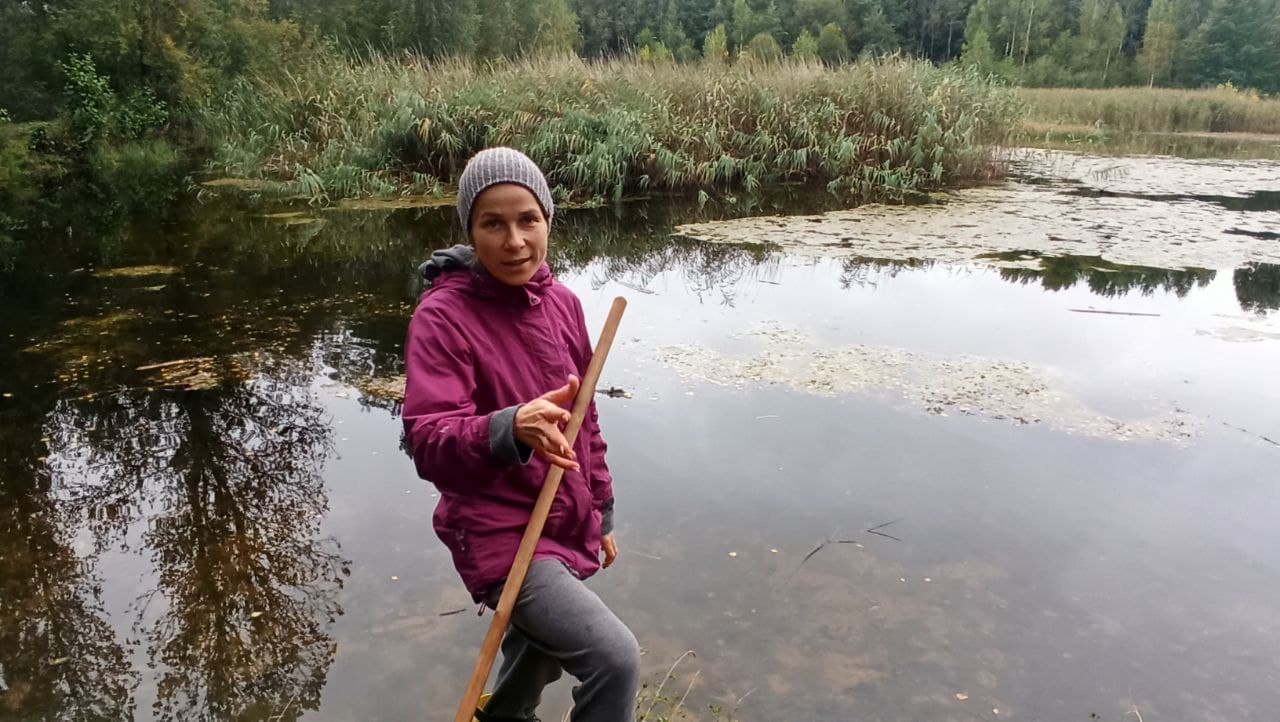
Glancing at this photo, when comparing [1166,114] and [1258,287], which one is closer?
[1258,287]

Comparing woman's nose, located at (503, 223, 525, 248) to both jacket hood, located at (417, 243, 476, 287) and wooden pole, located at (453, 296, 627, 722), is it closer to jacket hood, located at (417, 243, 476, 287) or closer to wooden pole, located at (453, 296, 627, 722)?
jacket hood, located at (417, 243, 476, 287)

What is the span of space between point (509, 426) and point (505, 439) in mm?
20

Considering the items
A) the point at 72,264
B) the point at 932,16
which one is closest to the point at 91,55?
the point at 72,264

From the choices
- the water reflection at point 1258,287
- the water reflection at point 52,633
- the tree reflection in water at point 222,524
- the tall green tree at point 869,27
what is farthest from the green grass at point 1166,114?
the tall green tree at point 869,27

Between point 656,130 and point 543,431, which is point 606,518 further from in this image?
point 656,130

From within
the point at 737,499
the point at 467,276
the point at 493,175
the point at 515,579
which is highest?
the point at 493,175

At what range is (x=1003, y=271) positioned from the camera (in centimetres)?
594

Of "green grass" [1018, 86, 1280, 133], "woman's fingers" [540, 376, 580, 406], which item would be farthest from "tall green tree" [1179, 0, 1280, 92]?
"woman's fingers" [540, 376, 580, 406]

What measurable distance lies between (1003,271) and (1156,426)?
2.67 m

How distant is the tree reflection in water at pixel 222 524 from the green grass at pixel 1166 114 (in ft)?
72.7

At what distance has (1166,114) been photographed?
2177 cm

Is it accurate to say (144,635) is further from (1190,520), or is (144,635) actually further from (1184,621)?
(1190,520)

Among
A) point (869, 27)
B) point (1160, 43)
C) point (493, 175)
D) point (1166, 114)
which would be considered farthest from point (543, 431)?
point (869, 27)

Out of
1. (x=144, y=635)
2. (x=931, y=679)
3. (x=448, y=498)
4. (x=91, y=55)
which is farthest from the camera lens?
(x=91, y=55)
